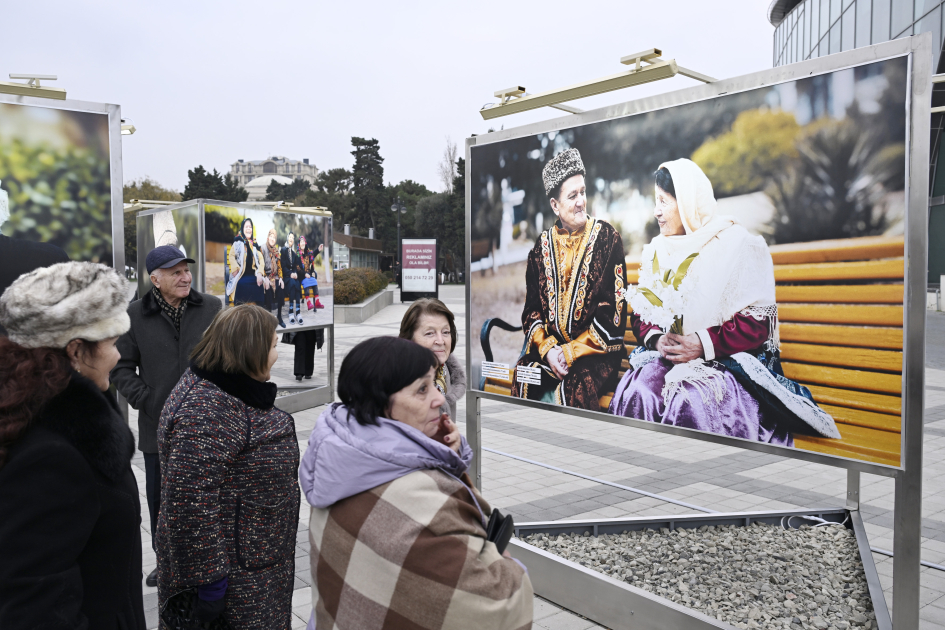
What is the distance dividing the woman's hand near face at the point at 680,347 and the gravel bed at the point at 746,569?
3.87ft

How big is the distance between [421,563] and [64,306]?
1003mm

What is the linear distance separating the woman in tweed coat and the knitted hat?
205cm

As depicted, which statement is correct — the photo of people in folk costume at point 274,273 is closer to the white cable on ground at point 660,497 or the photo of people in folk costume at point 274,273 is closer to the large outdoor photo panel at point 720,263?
the white cable on ground at point 660,497

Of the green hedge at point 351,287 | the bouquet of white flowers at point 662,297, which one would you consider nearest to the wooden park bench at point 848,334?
the bouquet of white flowers at point 662,297

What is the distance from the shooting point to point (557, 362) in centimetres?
396

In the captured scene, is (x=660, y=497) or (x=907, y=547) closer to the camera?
(x=907, y=547)

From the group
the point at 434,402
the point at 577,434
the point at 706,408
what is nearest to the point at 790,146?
the point at 706,408

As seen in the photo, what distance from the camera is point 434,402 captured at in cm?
161

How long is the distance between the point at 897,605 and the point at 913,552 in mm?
239

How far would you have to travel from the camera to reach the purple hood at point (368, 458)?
→ 1432mm

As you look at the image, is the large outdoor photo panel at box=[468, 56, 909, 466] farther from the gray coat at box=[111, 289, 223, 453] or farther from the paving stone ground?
the gray coat at box=[111, 289, 223, 453]

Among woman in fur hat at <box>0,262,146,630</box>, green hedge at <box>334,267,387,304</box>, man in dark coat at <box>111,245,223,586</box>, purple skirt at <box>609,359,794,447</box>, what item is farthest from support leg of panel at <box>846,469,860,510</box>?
green hedge at <box>334,267,387,304</box>

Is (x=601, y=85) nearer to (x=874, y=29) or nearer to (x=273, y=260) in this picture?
(x=273, y=260)

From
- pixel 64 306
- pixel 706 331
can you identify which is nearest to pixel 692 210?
pixel 706 331
